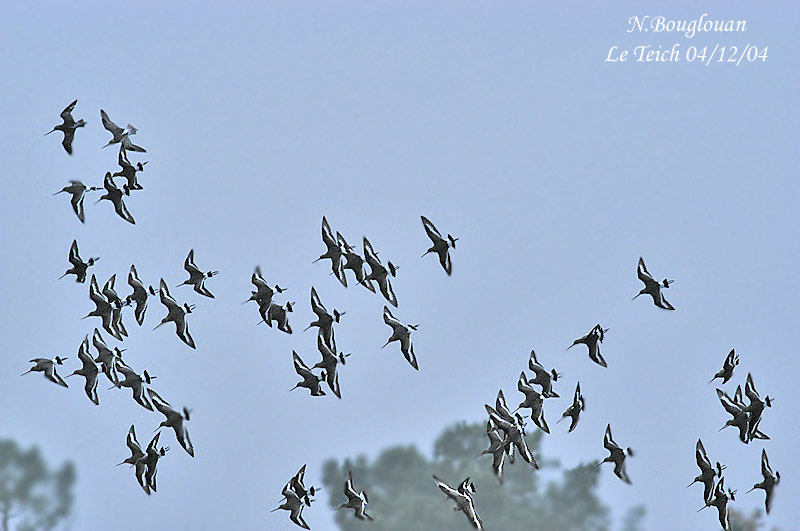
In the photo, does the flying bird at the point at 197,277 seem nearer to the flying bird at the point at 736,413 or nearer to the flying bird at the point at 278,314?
the flying bird at the point at 278,314

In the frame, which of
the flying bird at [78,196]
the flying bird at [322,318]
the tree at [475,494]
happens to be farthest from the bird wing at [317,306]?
the tree at [475,494]

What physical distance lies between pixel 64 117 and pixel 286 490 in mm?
8910

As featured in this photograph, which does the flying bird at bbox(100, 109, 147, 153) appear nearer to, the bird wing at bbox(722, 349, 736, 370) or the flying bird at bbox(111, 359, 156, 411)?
the flying bird at bbox(111, 359, 156, 411)

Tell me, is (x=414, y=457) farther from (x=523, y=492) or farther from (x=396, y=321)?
(x=396, y=321)

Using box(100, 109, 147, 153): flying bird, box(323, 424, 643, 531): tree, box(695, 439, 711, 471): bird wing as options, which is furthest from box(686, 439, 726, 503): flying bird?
box(323, 424, 643, 531): tree

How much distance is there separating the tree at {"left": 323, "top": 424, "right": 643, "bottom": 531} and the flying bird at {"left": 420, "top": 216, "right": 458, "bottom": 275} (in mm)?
28700

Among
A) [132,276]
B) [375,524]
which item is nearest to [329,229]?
[132,276]

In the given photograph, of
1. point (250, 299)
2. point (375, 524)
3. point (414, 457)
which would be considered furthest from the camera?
point (414, 457)

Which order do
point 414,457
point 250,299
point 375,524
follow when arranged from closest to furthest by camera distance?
point 250,299 → point 375,524 → point 414,457

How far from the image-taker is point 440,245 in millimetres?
29484

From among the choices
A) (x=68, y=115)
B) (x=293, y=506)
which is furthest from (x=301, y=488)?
(x=68, y=115)

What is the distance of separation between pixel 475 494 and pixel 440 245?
3084cm

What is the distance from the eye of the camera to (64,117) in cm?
3002

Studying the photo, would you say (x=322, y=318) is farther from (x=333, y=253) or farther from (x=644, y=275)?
(x=644, y=275)
